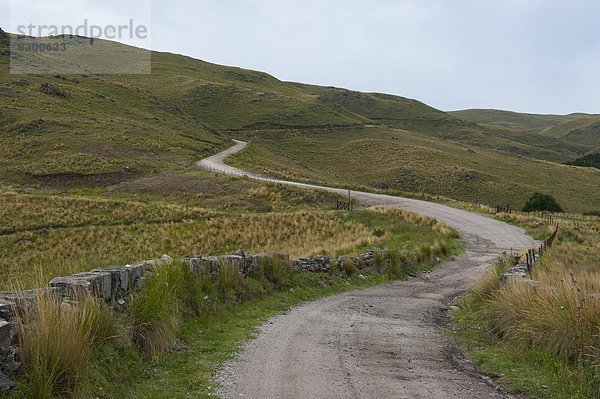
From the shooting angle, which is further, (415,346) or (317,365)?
(415,346)

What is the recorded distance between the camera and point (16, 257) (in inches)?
1204

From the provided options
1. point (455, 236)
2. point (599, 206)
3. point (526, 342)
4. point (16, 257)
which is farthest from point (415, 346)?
point (599, 206)

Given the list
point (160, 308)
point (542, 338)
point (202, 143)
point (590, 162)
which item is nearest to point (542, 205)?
point (202, 143)

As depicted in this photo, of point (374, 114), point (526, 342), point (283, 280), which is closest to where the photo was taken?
point (526, 342)

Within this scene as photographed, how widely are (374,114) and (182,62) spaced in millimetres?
68344

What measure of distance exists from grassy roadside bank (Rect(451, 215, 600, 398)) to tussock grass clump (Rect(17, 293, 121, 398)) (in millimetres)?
5349

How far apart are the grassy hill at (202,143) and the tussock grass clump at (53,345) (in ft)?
140

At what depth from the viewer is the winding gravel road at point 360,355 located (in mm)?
7062

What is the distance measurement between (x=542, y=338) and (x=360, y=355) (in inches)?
109

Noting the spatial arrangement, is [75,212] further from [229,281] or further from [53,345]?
[53,345]

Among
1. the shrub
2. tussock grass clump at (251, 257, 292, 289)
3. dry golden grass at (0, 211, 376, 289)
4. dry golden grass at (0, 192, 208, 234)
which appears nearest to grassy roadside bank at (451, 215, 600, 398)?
tussock grass clump at (251, 257, 292, 289)

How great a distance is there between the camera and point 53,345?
224 inches

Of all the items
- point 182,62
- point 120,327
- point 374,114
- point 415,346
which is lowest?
point 415,346

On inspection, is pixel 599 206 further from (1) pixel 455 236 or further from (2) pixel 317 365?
(2) pixel 317 365
